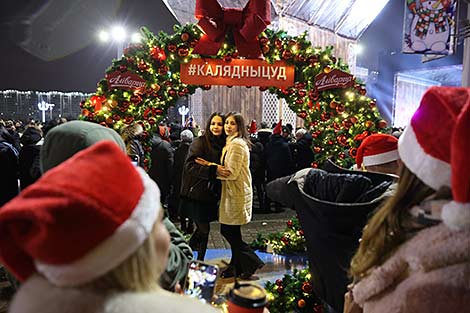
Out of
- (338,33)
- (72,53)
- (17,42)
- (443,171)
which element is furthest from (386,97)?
(443,171)

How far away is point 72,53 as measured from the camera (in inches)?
899

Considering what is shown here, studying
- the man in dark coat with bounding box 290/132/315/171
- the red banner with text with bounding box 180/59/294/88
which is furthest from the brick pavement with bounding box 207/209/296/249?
the red banner with text with bounding box 180/59/294/88

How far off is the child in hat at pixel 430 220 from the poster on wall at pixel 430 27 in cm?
828

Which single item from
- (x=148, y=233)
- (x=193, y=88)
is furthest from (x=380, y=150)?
(x=193, y=88)

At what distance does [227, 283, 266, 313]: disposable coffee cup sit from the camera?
112 cm

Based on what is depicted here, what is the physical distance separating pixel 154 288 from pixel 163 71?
4.34 metres

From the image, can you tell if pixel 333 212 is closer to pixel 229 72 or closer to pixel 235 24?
pixel 229 72

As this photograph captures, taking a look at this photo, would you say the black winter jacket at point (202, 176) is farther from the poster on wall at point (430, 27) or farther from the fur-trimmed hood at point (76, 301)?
the poster on wall at point (430, 27)

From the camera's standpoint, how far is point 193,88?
5270 mm

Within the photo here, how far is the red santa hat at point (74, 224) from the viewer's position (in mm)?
825

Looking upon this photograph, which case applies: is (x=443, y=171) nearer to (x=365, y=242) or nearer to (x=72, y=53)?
(x=365, y=242)

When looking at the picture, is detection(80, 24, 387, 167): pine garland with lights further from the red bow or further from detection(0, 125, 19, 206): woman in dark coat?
detection(0, 125, 19, 206): woman in dark coat

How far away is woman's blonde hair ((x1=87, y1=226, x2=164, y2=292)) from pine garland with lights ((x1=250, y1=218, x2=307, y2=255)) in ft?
15.3

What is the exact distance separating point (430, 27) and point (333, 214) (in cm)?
781
